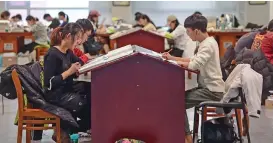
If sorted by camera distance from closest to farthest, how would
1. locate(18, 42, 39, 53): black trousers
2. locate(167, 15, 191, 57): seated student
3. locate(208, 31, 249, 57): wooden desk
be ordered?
locate(167, 15, 191, 57): seated student < locate(18, 42, 39, 53): black trousers < locate(208, 31, 249, 57): wooden desk

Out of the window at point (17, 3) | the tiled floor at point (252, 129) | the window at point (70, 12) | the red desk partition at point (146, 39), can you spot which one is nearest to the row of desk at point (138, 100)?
the tiled floor at point (252, 129)

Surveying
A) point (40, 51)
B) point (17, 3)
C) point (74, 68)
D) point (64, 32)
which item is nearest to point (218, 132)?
point (74, 68)

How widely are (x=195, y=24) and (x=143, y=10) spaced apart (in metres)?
10.5

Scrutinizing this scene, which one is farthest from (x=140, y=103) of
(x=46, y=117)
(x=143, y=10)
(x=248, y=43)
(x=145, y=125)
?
(x=143, y=10)

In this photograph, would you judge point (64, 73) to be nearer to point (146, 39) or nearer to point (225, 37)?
point (146, 39)

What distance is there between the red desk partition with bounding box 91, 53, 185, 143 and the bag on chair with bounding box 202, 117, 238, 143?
57 centimetres

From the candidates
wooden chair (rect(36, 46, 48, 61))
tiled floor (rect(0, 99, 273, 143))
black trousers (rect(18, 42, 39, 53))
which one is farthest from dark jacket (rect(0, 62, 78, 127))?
black trousers (rect(18, 42, 39, 53))

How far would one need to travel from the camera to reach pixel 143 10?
46.2 ft

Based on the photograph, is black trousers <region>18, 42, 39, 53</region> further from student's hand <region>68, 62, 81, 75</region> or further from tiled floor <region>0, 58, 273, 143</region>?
student's hand <region>68, 62, 81, 75</region>

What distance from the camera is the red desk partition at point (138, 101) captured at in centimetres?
316

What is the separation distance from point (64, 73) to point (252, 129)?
6.55ft

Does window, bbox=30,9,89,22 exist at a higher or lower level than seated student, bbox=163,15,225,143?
higher

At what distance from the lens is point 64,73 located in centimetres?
354

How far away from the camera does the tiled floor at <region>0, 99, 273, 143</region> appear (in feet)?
14.1
